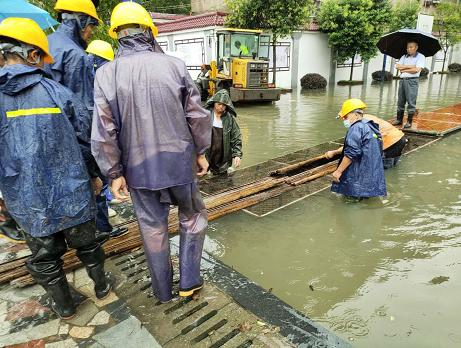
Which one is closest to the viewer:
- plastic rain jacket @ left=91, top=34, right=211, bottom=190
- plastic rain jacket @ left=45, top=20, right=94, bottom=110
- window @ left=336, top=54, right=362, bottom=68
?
plastic rain jacket @ left=91, top=34, right=211, bottom=190

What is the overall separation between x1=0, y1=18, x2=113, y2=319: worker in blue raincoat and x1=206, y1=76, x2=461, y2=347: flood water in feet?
5.02

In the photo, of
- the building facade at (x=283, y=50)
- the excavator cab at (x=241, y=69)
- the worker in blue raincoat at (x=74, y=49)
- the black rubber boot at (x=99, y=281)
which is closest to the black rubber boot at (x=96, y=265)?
the black rubber boot at (x=99, y=281)

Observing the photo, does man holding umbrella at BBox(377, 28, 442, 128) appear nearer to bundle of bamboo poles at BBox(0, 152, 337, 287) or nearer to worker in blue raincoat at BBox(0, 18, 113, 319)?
bundle of bamboo poles at BBox(0, 152, 337, 287)

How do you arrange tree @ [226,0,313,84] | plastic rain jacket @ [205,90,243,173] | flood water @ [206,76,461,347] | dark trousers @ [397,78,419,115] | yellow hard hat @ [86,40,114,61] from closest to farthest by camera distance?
flood water @ [206,76,461,347] → yellow hard hat @ [86,40,114,61] → plastic rain jacket @ [205,90,243,173] → dark trousers @ [397,78,419,115] → tree @ [226,0,313,84]

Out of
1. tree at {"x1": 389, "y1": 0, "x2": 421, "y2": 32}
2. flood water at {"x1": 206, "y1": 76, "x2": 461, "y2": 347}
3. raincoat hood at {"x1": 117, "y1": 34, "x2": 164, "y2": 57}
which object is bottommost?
flood water at {"x1": 206, "y1": 76, "x2": 461, "y2": 347}

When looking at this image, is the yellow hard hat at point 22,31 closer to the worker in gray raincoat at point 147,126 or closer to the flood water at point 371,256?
the worker in gray raincoat at point 147,126

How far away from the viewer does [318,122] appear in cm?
958

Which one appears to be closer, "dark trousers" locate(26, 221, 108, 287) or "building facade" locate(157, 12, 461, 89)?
"dark trousers" locate(26, 221, 108, 287)

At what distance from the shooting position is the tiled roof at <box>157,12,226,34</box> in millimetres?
16469

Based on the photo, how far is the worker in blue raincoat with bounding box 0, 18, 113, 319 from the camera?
2.03 metres

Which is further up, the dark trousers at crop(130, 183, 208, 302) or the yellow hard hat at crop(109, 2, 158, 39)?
the yellow hard hat at crop(109, 2, 158, 39)

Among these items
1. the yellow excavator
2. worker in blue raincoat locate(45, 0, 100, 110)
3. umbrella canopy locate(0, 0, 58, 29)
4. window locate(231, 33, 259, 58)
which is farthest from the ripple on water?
window locate(231, 33, 259, 58)

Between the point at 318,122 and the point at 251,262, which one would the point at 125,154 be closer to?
the point at 251,262

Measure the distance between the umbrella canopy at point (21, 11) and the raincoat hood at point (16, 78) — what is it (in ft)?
8.69
